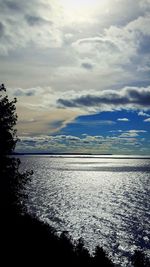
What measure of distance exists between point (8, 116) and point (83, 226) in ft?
163

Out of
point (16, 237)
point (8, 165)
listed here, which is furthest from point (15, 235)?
point (8, 165)

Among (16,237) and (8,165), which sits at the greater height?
(8,165)

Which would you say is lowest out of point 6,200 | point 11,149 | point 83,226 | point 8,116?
point 83,226

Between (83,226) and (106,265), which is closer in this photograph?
(106,265)

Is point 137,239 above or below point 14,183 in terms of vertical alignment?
below

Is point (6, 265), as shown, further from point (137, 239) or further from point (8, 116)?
point (137, 239)

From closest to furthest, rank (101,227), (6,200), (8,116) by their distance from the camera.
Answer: (6,200), (8,116), (101,227)

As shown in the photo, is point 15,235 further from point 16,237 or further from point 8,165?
point 8,165

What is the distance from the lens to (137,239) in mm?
66375

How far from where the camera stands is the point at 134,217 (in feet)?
287

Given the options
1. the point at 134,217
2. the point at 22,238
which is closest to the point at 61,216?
the point at 134,217

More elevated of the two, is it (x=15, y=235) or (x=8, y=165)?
(x=8, y=165)

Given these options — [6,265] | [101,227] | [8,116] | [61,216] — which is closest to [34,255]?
[6,265]

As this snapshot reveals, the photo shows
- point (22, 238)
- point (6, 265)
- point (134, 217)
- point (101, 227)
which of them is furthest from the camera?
point (134, 217)
